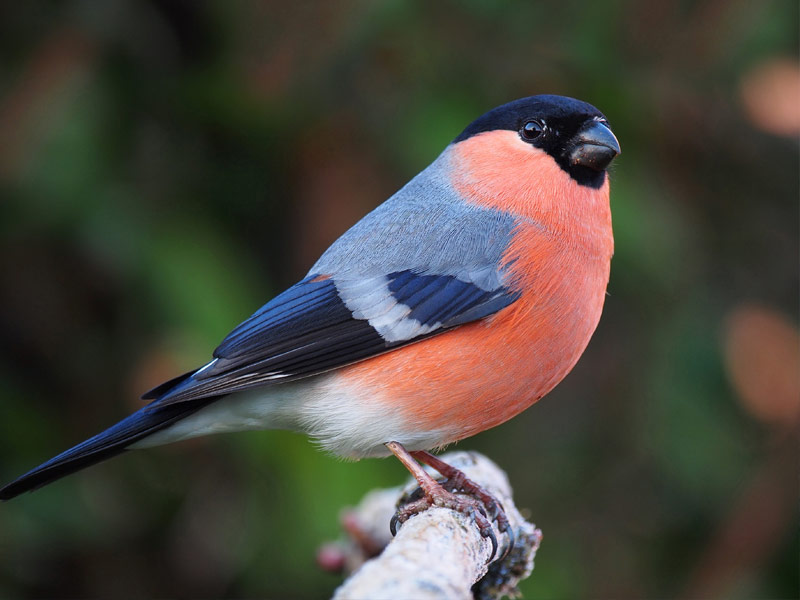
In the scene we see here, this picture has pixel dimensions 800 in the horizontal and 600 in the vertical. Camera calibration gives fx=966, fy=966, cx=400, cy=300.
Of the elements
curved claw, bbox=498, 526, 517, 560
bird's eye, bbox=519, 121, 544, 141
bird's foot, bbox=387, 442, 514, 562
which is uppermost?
→ bird's eye, bbox=519, 121, 544, 141

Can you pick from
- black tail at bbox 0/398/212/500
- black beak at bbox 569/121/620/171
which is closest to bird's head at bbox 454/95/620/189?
black beak at bbox 569/121/620/171

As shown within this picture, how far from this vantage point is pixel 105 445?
8.16 ft

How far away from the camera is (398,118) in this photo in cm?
376

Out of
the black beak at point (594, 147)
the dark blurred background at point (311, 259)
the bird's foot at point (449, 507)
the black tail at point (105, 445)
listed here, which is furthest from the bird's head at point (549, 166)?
the black tail at point (105, 445)

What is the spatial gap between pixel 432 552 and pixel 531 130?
145 cm

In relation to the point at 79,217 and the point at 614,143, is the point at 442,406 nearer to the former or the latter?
the point at 614,143

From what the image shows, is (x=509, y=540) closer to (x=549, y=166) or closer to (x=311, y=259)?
(x=549, y=166)

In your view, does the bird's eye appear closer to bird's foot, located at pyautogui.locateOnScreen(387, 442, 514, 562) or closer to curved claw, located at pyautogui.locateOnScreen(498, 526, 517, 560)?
bird's foot, located at pyautogui.locateOnScreen(387, 442, 514, 562)

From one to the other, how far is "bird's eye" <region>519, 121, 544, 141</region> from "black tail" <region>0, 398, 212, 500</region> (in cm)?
118

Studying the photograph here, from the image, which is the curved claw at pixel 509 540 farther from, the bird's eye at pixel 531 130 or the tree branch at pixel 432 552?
the bird's eye at pixel 531 130

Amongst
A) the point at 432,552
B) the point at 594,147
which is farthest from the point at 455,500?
the point at 594,147

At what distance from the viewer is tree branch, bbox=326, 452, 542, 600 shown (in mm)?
1582

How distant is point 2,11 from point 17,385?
1.44m

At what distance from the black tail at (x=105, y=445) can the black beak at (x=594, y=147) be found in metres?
1.25
